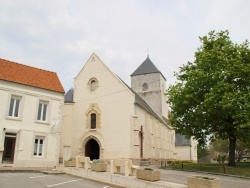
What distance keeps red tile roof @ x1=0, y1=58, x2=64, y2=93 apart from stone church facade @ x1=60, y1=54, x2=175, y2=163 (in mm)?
6451

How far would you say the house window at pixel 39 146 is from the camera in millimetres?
21877

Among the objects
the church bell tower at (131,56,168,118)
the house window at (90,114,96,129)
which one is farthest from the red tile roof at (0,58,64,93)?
the church bell tower at (131,56,168,118)

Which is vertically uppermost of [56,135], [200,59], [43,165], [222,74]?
[200,59]

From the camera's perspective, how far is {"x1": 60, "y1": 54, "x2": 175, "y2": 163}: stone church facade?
89.1ft

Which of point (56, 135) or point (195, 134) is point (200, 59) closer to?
point (195, 134)

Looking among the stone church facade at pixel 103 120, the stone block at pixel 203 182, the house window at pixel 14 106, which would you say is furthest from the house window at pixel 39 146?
the stone block at pixel 203 182

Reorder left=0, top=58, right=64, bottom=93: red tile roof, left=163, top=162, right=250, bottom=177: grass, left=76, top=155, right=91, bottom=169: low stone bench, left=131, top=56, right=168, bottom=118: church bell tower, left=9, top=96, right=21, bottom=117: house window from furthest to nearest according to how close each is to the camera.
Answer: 1. left=131, top=56, right=168, bottom=118: church bell tower
2. left=0, top=58, right=64, bottom=93: red tile roof
3. left=9, top=96, right=21, bottom=117: house window
4. left=163, top=162, right=250, bottom=177: grass
5. left=76, top=155, right=91, bottom=169: low stone bench

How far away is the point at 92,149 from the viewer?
31.2 m

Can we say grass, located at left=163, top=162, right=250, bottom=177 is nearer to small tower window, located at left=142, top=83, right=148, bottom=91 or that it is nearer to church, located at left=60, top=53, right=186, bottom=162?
church, located at left=60, top=53, right=186, bottom=162

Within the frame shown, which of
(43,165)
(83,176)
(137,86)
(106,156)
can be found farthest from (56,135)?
Result: (137,86)

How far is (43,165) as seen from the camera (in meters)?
21.7

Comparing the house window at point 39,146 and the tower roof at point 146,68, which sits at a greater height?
the tower roof at point 146,68

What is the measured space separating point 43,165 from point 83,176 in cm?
846

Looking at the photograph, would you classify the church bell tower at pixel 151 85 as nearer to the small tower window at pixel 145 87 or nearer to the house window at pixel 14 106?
the small tower window at pixel 145 87
